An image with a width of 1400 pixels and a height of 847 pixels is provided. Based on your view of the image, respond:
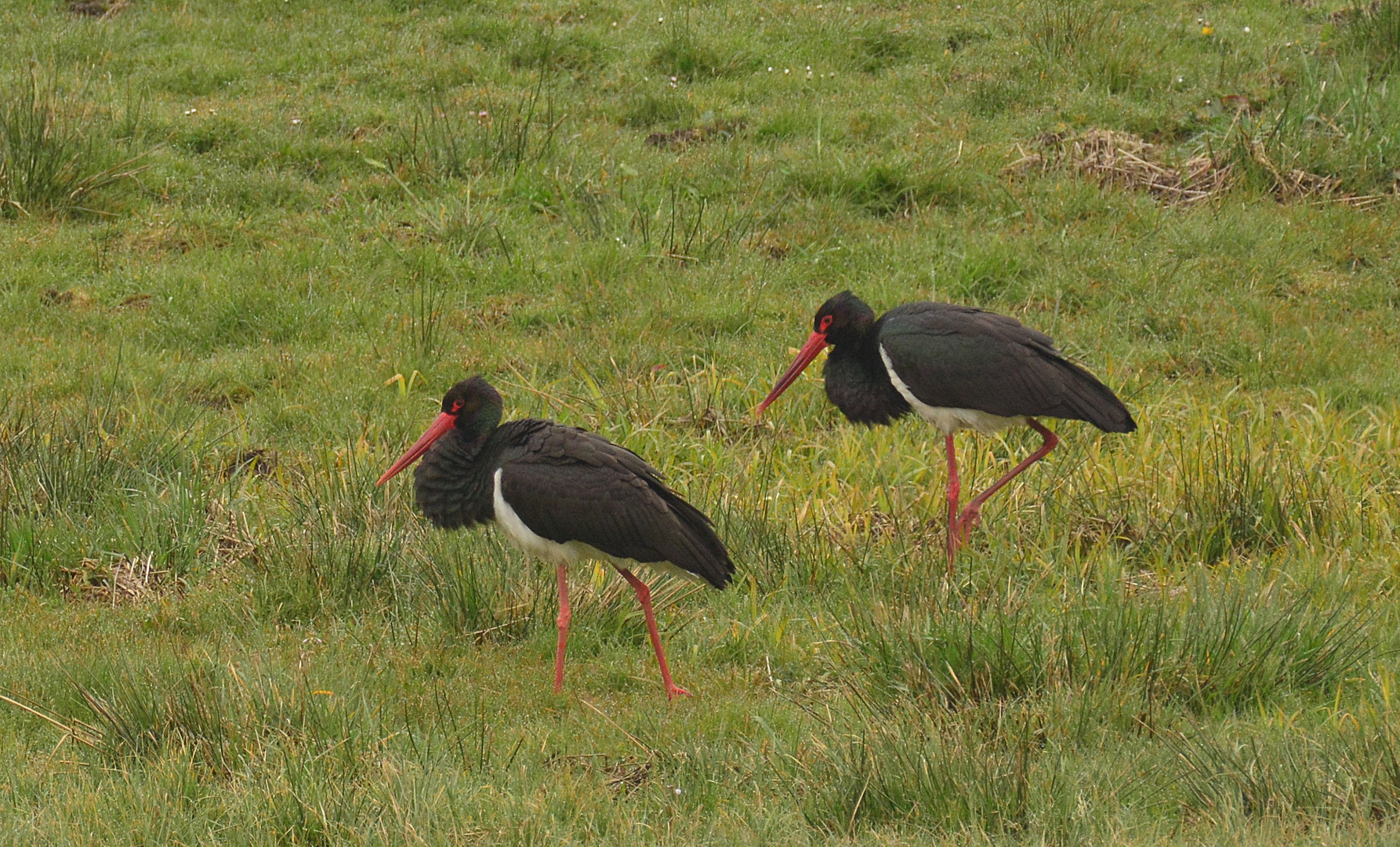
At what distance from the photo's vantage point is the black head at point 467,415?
5734 mm

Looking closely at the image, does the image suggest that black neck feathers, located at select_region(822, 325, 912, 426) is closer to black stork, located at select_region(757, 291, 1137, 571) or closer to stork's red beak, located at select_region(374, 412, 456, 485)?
black stork, located at select_region(757, 291, 1137, 571)

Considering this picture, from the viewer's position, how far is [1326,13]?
38.3ft

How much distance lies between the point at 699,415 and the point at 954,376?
155 cm

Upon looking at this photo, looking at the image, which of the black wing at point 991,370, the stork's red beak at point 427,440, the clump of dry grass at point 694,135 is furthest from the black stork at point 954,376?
the clump of dry grass at point 694,135

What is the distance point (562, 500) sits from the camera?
17.4ft

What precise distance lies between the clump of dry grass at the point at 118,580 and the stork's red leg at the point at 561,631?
1.56 meters

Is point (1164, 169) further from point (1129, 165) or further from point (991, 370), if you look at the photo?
point (991, 370)

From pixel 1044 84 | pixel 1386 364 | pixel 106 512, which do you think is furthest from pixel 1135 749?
pixel 1044 84

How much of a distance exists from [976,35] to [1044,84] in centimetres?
104

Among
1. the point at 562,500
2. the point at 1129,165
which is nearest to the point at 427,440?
the point at 562,500

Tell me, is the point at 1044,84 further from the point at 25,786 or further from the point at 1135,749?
the point at 25,786

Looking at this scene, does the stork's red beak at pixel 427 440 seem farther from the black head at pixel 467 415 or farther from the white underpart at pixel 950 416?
the white underpart at pixel 950 416

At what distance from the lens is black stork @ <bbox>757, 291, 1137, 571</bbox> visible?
6355 mm

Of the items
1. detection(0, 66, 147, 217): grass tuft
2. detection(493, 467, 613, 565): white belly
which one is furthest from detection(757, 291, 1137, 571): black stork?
detection(0, 66, 147, 217): grass tuft
